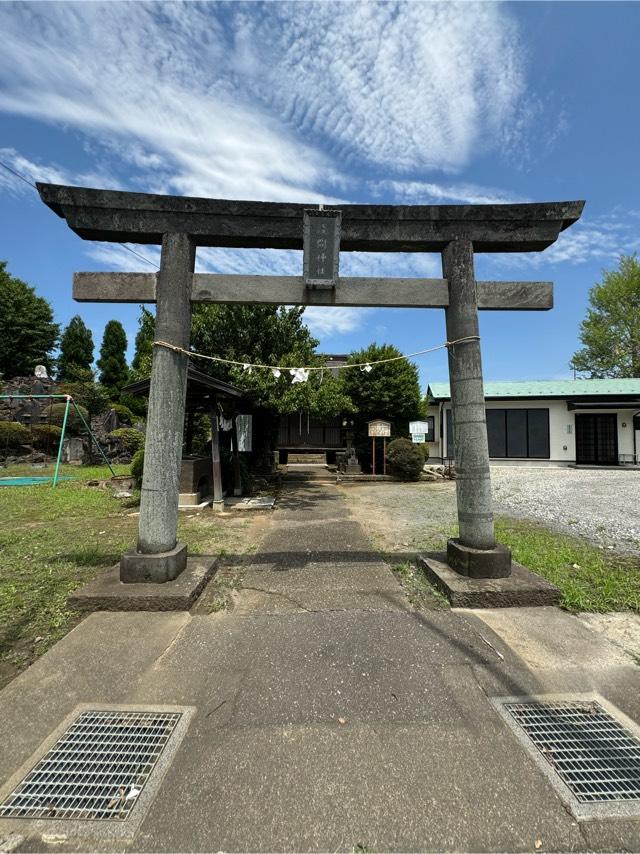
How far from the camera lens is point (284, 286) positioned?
4.19 meters

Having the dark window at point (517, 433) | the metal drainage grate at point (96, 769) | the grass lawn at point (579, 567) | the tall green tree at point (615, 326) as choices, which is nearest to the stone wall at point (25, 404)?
the grass lawn at point (579, 567)

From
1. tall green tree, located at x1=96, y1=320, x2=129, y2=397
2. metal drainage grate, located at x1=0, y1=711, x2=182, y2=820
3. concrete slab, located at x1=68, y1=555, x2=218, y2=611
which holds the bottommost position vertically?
metal drainage grate, located at x1=0, y1=711, x2=182, y2=820

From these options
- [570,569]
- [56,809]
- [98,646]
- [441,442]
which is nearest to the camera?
[56,809]

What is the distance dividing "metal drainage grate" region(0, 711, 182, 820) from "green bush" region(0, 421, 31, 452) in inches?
782

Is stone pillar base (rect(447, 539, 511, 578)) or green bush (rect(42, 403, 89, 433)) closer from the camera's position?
stone pillar base (rect(447, 539, 511, 578))

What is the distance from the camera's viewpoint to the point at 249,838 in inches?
62.4

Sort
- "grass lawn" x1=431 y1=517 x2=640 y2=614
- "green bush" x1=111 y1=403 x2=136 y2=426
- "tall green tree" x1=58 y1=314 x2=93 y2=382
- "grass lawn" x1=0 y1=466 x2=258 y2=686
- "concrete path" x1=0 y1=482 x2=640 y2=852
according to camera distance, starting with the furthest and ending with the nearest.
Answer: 1. "tall green tree" x1=58 y1=314 x2=93 y2=382
2. "green bush" x1=111 y1=403 x2=136 y2=426
3. "grass lawn" x1=431 y1=517 x2=640 y2=614
4. "grass lawn" x1=0 y1=466 x2=258 y2=686
5. "concrete path" x1=0 y1=482 x2=640 y2=852

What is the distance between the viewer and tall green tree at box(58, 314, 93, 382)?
31328mm

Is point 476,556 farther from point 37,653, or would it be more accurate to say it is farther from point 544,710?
point 37,653

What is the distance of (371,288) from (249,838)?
427cm

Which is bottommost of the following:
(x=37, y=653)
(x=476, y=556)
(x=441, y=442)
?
(x=37, y=653)

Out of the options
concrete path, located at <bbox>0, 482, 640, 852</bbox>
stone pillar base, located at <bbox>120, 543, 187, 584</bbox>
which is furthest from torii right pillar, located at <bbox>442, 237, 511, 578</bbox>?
stone pillar base, located at <bbox>120, 543, 187, 584</bbox>

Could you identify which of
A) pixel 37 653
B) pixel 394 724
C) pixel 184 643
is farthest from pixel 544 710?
pixel 37 653

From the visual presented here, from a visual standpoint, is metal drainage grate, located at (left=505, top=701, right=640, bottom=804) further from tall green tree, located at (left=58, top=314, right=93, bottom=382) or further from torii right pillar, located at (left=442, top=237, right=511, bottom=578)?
tall green tree, located at (left=58, top=314, right=93, bottom=382)
